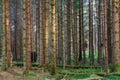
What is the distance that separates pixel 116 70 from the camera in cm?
1409

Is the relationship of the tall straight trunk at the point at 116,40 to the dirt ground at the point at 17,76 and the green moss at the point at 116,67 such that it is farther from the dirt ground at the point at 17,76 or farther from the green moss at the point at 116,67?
the dirt ground at the point at 17,76

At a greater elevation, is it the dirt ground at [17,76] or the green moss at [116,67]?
the green moss at [116,67]

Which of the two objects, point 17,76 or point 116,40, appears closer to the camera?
point 17,76

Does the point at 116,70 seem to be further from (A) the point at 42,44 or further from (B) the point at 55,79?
(A) the point at 42,44

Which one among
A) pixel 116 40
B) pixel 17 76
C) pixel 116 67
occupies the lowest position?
pixel 17 76

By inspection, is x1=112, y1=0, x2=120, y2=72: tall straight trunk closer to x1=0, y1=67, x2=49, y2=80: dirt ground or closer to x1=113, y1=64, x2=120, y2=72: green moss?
x1=113, y1=64, x2=120, y2=72: green moss

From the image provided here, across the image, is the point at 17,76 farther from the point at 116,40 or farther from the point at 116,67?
the point at 116,40

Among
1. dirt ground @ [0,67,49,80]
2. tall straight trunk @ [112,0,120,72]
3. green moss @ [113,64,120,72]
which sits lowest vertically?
dirt ground @ [0,67,49,80]

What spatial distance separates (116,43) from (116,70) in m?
1.26

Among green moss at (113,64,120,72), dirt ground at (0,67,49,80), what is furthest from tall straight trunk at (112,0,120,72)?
dirt ground at (0,67,49,80)

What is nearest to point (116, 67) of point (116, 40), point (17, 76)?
point (116, 40)

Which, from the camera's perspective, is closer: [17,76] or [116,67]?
[17,76]

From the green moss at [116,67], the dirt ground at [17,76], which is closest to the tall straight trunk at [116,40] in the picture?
the green moss at [116,67]

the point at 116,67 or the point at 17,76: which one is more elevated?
the point at 116,67
